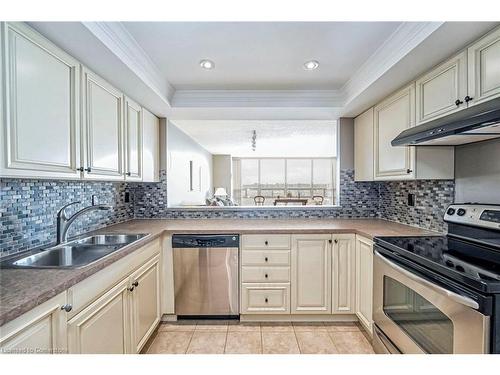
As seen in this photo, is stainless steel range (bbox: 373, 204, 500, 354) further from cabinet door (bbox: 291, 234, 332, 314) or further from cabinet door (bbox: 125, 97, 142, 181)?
cabinet door (bbox: 125, 97, 142, 181)

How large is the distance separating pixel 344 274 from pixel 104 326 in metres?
1.83

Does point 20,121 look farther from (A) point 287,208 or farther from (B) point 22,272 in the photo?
(A) point 287,208

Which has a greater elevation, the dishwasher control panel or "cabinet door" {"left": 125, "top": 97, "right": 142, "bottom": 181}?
"cabinet door" {"left": 125, "top": 97, "right": 142, "bottom": 181}

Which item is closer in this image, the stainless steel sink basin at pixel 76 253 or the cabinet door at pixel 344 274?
the stainless steel sink basin at pixel 76 253

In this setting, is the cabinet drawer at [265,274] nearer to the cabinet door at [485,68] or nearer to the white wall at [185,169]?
the white wall at [185,169]

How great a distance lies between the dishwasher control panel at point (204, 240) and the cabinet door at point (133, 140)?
2.16 ft

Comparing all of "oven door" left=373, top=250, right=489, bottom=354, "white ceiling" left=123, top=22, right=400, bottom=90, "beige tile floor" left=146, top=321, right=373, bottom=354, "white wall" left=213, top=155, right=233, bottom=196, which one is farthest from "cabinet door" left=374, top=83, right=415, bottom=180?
"white wall" left=213, top=155, right=233, bottom=196

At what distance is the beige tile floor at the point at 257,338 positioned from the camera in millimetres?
1946

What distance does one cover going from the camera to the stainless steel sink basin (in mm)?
1357

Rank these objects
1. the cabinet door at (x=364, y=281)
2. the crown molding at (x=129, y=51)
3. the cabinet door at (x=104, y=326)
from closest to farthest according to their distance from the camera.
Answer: the cabinet door at (x=104, y=326)
the crown molding at (x=129, y=51)
the cabinet door at (x=364, y=281)

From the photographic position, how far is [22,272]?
43.9 inches

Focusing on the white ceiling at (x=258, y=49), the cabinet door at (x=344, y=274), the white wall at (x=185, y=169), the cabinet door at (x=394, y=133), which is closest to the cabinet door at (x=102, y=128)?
the white ceiling at (x=258, y=49)

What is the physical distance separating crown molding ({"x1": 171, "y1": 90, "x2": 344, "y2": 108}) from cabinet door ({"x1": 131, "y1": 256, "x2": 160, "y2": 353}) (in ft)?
4.82
